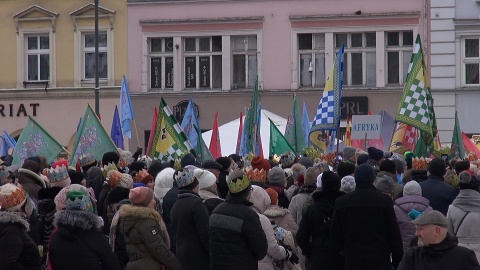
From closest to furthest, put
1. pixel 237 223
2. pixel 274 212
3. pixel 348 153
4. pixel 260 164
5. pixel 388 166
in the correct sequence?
1. pixel 237 223
2. pixel 274 212
3. pixel 388 166
4. pixel 260 164
5. pixel 348 153

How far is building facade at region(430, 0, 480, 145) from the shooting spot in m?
34.7

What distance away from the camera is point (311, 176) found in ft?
43.6

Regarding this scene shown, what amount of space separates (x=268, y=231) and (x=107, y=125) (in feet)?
86.6

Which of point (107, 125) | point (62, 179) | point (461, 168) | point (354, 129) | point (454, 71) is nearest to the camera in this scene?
point (62, 179)

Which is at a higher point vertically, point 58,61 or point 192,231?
point 58,61

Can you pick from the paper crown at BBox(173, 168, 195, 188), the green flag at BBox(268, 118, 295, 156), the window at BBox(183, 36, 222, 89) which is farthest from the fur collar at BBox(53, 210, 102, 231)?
the window at BBox(183, 36, 222, 89)

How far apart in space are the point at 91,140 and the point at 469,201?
34.0ft

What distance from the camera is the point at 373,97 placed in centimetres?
3556

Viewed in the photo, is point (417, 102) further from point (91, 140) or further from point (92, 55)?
point (92, 55)

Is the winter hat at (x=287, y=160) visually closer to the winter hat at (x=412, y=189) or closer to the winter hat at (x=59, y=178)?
the winter hat at (x=412, y=189)

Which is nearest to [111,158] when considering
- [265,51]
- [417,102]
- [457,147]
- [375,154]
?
[375,154]

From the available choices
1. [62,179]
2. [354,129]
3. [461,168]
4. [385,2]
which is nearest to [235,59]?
[385,2]

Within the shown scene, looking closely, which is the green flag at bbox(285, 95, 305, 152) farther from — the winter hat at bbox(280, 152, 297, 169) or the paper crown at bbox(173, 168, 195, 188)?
the paper crown at bbox(173, 168, 195, 188)

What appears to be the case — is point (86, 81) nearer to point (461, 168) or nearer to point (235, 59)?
point (235, 59)
